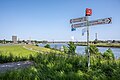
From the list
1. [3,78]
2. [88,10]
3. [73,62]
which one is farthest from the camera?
[73,62]

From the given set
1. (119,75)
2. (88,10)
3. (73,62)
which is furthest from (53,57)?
(119,75)

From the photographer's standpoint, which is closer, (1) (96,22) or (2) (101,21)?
(2) (101,21)

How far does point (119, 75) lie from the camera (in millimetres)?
6082

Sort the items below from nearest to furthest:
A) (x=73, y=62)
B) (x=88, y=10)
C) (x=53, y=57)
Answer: (x=88, y=10)
(x=73, y=62)
(x=53, y=57)

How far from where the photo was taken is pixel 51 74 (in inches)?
274

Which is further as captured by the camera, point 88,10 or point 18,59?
point 18,59

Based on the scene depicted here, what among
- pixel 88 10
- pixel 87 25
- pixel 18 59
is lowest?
pixel 18 59

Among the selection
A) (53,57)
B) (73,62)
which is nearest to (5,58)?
(53,57)

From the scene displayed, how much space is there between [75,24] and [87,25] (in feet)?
1.96

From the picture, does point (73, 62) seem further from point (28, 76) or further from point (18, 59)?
point (18, 59)

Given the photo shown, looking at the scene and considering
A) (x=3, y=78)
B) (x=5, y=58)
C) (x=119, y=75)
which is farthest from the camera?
(x=5, y=58)

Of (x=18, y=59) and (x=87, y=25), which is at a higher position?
(x=87, y=25)

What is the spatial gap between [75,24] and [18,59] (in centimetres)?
734

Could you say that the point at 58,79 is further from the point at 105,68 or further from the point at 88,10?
the point at 88,10
